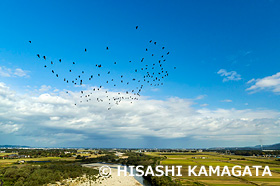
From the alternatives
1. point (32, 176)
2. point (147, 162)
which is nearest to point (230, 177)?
point (147, 162)

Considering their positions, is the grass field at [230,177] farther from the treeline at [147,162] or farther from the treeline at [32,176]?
the treeline at [32,176]

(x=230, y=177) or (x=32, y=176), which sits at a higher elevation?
(x=32, y=176)

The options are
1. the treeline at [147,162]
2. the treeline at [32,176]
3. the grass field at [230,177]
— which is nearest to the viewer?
the treeline at [147,162]

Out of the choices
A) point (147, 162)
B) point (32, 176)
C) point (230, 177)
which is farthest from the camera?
point (147, 162)

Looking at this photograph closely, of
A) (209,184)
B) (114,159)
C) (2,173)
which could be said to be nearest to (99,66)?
(209,184)

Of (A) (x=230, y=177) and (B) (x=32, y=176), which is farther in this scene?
(A) (x=230, y=177)

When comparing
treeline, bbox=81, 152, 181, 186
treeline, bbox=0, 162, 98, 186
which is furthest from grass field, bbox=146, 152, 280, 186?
treeline, bbox=0, 162, 98, 186

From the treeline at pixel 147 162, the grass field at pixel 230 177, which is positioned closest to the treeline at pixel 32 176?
the treeline at pixel 147 162

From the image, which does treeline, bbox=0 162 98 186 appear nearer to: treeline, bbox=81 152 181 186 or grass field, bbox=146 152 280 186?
treeline, bbox=81 152 181 186

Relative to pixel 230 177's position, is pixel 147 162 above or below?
above

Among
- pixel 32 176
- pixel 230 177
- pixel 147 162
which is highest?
pixel 32 176

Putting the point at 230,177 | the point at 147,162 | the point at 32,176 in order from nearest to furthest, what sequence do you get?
the point at 32,176 → the point at 230,177 → the point at 147,162

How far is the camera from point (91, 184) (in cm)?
6650

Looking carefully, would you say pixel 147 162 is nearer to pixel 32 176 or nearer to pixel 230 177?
pixel 230 177
